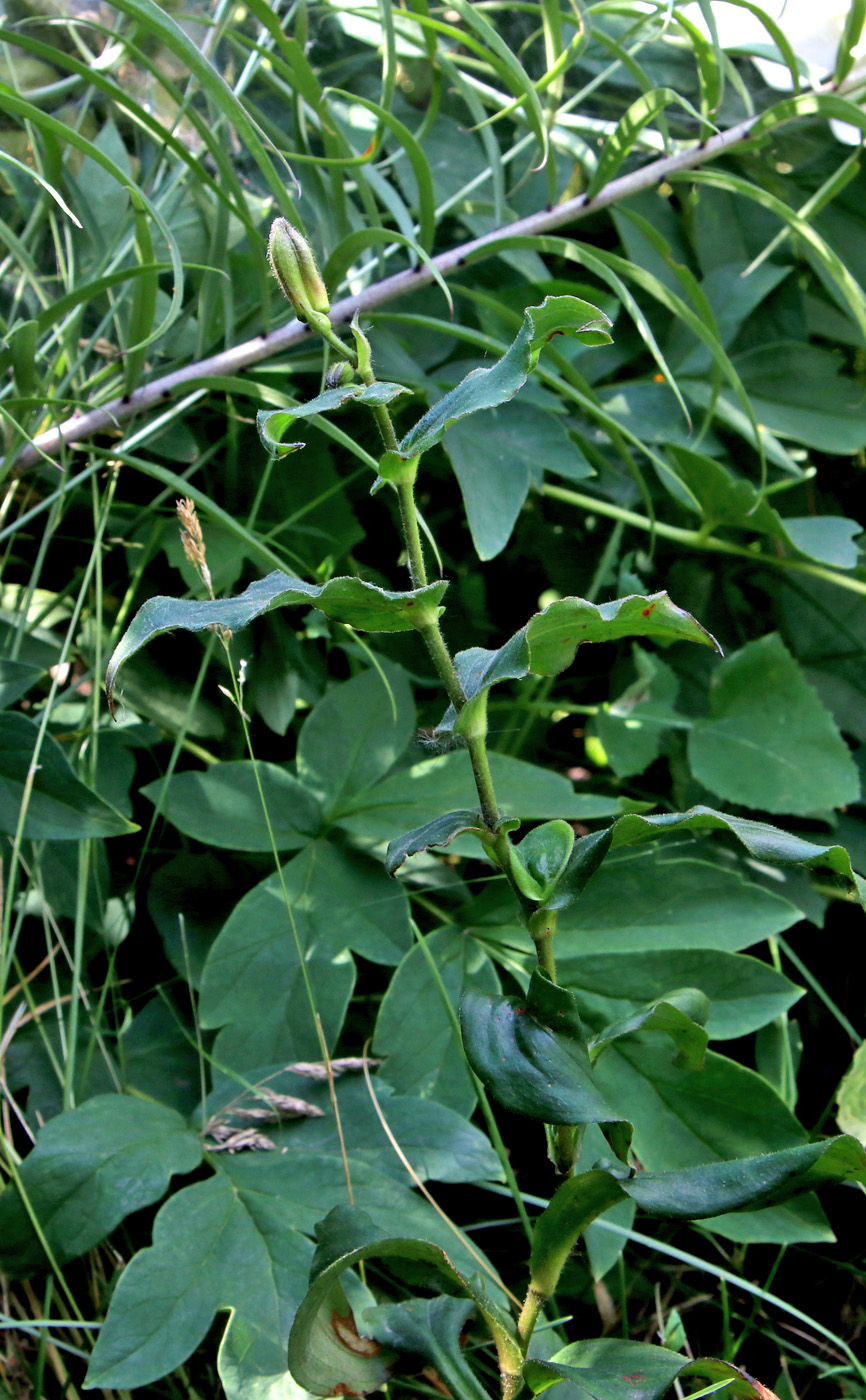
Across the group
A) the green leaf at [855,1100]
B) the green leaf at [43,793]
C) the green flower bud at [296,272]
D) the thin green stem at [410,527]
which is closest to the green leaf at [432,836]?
the thin green stem at [410,527]

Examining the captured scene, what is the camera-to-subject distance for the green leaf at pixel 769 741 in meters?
0.91

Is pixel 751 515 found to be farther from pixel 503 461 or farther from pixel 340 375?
pixel 340 375

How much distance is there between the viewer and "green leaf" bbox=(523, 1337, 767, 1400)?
424 mm

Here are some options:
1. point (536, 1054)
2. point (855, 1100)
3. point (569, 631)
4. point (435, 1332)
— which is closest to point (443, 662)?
point (569, 631)

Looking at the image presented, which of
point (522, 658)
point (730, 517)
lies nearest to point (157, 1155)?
point (522, 658)

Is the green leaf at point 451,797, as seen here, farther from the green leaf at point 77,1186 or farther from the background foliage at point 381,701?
the green leaf at point 77,1186

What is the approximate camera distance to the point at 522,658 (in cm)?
39

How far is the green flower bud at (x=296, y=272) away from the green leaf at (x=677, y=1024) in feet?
1.13

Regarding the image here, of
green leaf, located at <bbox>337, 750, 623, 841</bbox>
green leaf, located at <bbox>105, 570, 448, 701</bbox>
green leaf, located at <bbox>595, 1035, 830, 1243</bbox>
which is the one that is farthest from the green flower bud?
green leaf, located at <bbox>595, 1035, 830, 1243</bbox>

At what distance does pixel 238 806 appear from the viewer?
814 millimetres

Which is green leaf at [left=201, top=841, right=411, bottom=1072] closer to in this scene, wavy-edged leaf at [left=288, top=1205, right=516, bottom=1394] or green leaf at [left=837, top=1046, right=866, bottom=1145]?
wavy-edged leaf at [left=288, top=1205, right=516, bottom=1394]

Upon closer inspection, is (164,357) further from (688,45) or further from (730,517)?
(688,45)

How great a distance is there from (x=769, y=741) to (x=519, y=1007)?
2.01 ft

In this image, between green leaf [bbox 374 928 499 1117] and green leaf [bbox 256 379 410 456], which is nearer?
green leaf [bbox 256 379 410 456]
